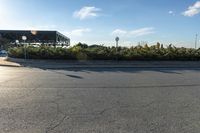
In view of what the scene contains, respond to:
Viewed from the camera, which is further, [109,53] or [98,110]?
[109,53]

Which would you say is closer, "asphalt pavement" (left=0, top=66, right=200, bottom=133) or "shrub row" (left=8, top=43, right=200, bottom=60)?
"asphalt pavement" (left=0, top=66, right=200, bottom=133)

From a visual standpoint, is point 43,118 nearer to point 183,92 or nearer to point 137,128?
point 137,128

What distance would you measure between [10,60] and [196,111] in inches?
1088

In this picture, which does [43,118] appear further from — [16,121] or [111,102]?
[111,102]

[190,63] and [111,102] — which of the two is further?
[190,63]

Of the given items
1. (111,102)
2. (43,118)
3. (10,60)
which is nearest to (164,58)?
(10,60)

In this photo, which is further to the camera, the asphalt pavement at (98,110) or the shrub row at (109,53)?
the shrub row at (109,53)

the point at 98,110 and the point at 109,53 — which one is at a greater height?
the point at 109,53

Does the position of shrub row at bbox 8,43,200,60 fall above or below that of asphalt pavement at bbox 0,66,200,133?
above

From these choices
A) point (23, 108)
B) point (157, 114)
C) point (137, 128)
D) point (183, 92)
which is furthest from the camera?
point (183, 92)

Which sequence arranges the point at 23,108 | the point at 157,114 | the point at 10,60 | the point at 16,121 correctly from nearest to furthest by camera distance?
1. the point at 16,121
2. the point at 157,114
3. the point at 23,108
4. the point at 10,60

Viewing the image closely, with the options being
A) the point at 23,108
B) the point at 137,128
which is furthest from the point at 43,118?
the point at 137,128

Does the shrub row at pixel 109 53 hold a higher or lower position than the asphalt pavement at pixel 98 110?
higher

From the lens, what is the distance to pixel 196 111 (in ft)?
26.1
